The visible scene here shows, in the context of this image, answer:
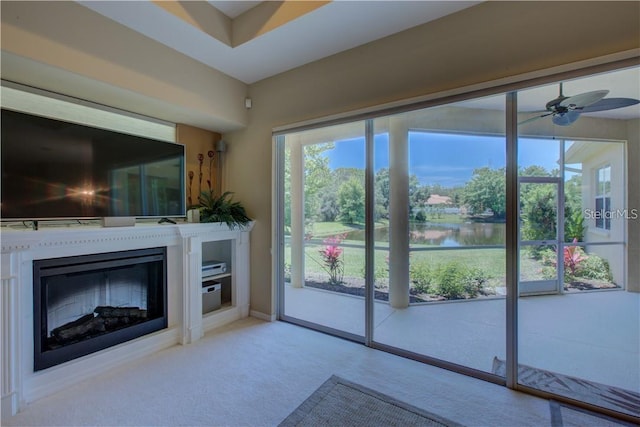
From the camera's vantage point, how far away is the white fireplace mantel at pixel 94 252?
5.84 feet

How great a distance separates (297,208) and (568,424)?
312 centimetres

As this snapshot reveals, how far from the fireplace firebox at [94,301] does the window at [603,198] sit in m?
4.09

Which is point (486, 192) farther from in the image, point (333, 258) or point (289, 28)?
point (289, 28)

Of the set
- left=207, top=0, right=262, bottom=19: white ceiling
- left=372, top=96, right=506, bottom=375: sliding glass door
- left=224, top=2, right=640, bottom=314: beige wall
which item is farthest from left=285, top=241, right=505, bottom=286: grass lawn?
left=207, top=0, right=262, bottom=19: white ceiling

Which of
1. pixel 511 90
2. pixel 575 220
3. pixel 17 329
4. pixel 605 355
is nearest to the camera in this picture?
pixel 17 329

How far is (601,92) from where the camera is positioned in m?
2.00

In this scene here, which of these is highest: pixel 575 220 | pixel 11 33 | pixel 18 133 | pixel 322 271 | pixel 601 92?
pixel 11 33

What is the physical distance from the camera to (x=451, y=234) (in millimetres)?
2879

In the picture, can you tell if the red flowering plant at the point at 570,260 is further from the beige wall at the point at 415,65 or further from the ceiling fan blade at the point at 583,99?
the beige wall at the point at 415,65

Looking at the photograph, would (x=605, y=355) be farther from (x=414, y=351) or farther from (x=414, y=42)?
(x=414, y=42)

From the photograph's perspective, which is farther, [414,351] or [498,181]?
[414,351]

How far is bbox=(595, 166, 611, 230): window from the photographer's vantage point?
7.54ft

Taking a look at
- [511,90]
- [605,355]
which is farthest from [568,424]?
[511,90]

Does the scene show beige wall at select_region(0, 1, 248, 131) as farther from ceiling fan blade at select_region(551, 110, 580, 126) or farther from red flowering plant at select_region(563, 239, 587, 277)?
red flowering plant at select_region(563, 239, 587, 277)
